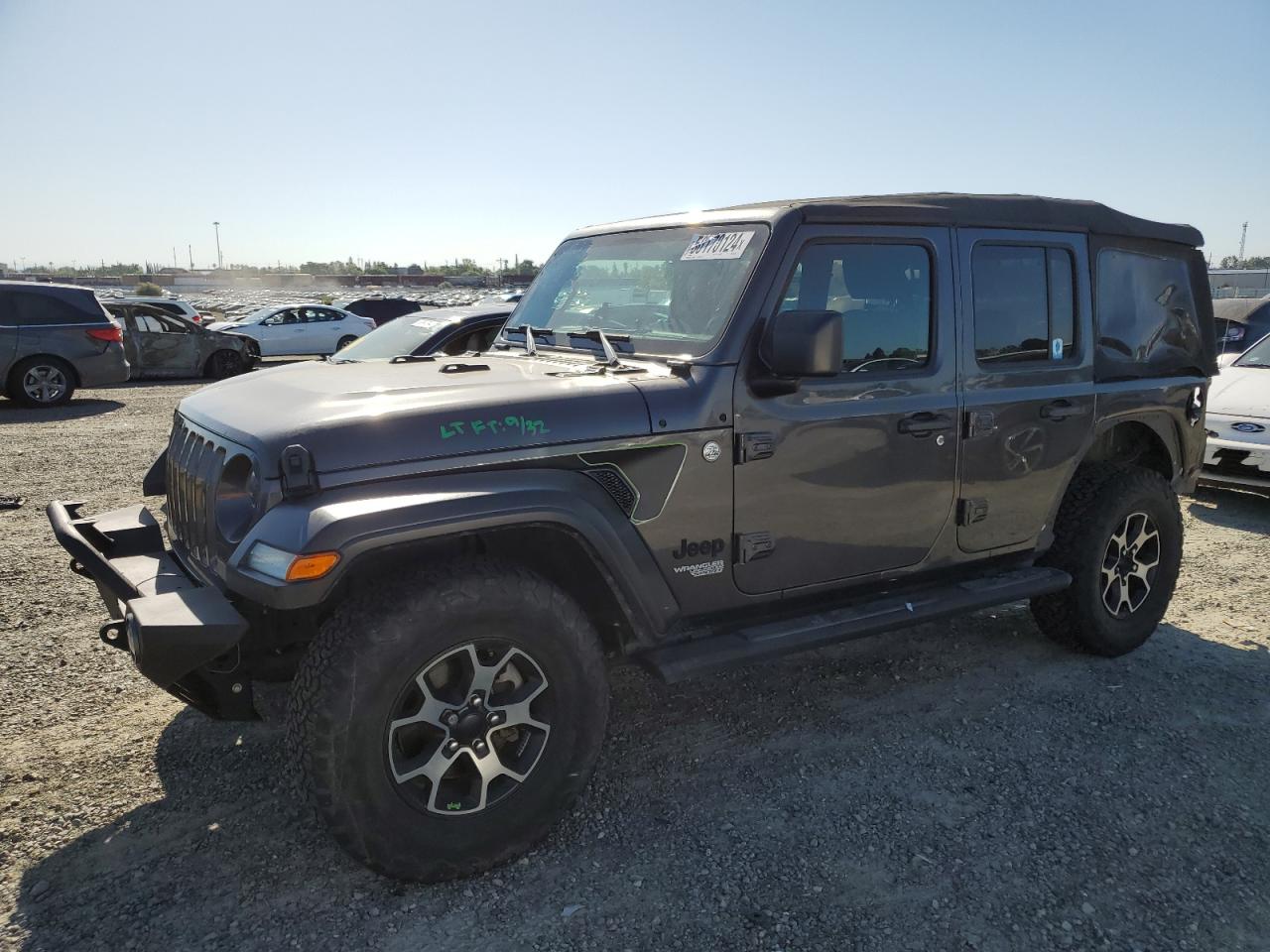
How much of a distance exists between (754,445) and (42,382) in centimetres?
1239

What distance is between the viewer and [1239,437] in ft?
23.4

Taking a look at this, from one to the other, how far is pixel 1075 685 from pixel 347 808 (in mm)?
3336

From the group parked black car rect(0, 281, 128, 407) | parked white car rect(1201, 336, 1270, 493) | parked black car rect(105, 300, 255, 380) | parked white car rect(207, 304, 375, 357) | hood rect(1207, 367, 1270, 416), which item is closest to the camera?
parked white car rect(1201, 336, 1270, 493)

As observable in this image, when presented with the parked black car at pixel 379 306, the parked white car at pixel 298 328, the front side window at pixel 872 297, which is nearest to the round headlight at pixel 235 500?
the front side window at pixel 872 297

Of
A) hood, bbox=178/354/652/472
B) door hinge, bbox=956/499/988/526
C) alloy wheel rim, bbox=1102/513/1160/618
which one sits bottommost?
alloy wheel rim, bbox=1102/513/1160/618

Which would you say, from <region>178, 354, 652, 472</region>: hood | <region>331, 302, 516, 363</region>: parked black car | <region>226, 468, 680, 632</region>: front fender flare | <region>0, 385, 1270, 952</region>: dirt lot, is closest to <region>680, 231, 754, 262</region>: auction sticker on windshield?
<region>178, 354, 652, 472</region>: hood

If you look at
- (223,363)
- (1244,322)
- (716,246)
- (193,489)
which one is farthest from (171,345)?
(1244,322)

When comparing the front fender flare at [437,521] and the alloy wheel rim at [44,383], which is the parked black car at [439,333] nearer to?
the front fender flare at [437,521]

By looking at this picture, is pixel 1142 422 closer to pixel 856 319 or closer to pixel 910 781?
pixel 856 319

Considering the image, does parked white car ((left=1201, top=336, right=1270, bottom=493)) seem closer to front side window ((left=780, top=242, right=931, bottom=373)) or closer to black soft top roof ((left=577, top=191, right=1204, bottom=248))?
black soft top roof ((left=577, top=191, right=1204, bottom=248))

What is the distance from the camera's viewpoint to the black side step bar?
3.12m

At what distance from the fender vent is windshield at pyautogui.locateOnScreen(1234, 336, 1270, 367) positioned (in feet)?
25.4

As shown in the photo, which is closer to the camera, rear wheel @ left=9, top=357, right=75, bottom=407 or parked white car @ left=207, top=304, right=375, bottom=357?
rear wheel @ left=9, top=357, right=75, bottom=407

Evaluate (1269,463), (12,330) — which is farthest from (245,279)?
(1269,463)
